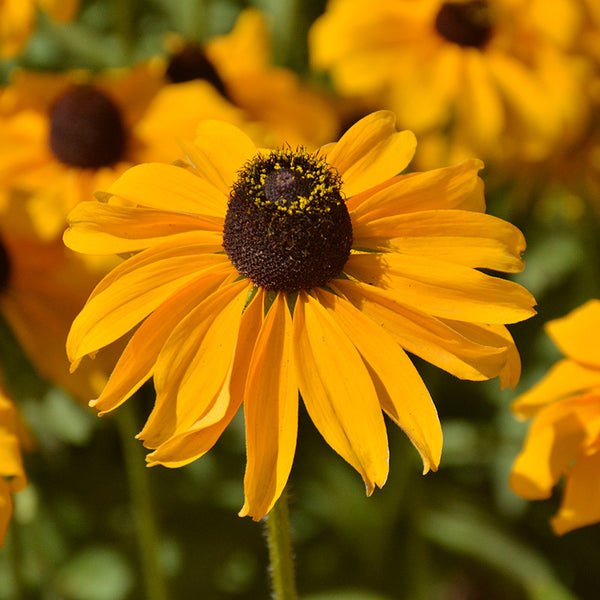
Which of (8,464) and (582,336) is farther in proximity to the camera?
(582,336)

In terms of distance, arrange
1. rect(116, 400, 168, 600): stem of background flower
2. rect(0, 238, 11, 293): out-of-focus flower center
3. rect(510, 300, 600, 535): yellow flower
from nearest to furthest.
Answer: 1. rect(510, 300, 600, 535): yellow flower
2. rect(116, 400, 168, 600): stem of background flower
3. rect(0, 238, 11, 293): out-of-focus flower center

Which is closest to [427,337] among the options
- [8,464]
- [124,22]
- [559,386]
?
[559,386]

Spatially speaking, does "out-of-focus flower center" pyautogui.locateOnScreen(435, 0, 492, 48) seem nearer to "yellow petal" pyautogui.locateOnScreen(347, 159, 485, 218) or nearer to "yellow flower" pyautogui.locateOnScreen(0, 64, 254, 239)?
"yellow flower" pyautogui.locateOnScreen(0, 64, 254, 239)

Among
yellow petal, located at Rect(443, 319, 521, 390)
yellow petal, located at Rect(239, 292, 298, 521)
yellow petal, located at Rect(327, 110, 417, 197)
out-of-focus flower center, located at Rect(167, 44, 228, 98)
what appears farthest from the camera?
out-of-focus flower center, located at Rect(167, 44, 228, 98)

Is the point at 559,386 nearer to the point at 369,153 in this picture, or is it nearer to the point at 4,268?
the point at 369,153

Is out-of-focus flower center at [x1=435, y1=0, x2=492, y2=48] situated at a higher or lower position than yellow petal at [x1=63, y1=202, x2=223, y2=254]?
lower

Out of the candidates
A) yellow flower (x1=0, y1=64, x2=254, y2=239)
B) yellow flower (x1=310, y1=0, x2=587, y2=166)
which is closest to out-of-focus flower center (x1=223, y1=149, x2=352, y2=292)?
yellow flower (x1=0, y1=64, x2=254, y2=239)

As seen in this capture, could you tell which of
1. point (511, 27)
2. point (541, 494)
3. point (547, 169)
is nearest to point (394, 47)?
point (511, 27)
